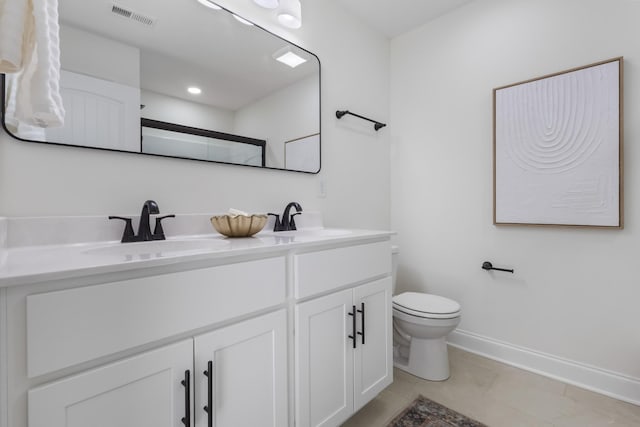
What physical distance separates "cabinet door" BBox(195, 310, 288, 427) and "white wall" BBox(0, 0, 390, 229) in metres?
0.70

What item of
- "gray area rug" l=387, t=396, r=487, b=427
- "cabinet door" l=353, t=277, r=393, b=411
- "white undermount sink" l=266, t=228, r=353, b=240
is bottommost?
"gray area rug" l=387, t=396, r=487, b=427

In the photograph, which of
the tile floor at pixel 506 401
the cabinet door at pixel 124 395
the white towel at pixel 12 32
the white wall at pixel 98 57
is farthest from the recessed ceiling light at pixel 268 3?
the tile floor at pixel 506 401

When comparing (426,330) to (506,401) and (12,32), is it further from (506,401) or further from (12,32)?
(12,32)

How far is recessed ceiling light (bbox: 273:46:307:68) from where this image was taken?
5.66ft

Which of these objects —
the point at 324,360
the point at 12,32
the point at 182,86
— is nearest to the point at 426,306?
the point at 324,360

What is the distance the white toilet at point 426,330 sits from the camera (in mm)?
1720

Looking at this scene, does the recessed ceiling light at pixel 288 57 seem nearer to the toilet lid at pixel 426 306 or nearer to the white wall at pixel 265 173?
the white wall at pixel 265 173

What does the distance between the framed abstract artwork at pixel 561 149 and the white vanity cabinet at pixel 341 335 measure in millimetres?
1048

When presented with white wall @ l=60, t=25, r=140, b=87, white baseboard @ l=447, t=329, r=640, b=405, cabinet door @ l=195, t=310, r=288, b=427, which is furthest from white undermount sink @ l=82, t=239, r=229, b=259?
white baseboard @ l=447, t=329, r=640, b=405

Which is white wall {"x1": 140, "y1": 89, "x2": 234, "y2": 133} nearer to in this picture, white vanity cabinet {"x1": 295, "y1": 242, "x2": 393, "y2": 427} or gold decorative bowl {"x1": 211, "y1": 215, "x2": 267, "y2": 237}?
gold decorative bowl {"x1": 211, "y1": 215, "x2": 267, "y2": 237}

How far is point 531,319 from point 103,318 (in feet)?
7.34

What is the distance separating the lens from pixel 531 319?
1891 mm

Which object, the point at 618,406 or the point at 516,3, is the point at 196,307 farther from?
the point at 516,3

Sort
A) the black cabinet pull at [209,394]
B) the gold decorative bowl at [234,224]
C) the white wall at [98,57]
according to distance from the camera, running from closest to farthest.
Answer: the black cabinet pull at [209,394], the white wall at [98,57], the gold decorative bowl at [234,224]
